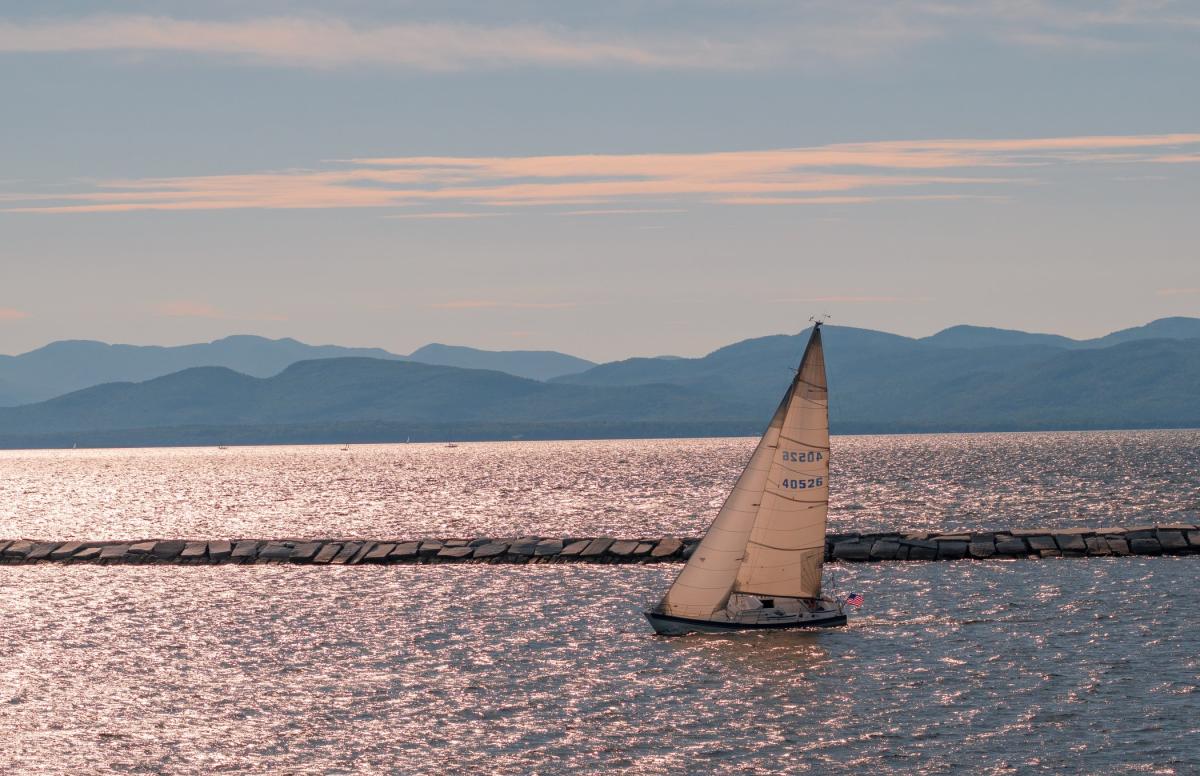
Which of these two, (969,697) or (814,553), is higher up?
(814,553)

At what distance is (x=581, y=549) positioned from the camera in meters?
92.6

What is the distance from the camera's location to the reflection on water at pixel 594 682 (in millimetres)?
40062

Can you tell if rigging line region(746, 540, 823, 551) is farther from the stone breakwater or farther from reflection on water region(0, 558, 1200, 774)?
the stone breakwater

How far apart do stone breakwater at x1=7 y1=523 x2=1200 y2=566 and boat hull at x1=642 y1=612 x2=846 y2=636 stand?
2951 centimetres

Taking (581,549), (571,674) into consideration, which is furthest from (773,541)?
(581,549)

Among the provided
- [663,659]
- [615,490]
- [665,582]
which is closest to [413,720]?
[663,659]

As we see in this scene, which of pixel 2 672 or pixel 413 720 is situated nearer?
pixel 413 720

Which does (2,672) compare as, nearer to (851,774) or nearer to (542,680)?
(542,680)

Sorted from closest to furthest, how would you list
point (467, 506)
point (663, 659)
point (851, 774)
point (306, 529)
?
point (851, 774) < point (663, 659) < point (306, 529) < point (467, 506)

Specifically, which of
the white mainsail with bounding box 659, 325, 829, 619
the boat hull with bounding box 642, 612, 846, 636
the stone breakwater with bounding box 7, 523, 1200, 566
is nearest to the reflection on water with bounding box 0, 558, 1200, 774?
the boat hull with bounding box 642, 612, 846, 636

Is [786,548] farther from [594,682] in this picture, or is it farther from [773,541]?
[594,682]

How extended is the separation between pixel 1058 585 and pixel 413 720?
39919mm

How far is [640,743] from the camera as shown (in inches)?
1620

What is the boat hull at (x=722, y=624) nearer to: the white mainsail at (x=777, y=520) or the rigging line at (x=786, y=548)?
the white mainsail at (x=777, y=520)
